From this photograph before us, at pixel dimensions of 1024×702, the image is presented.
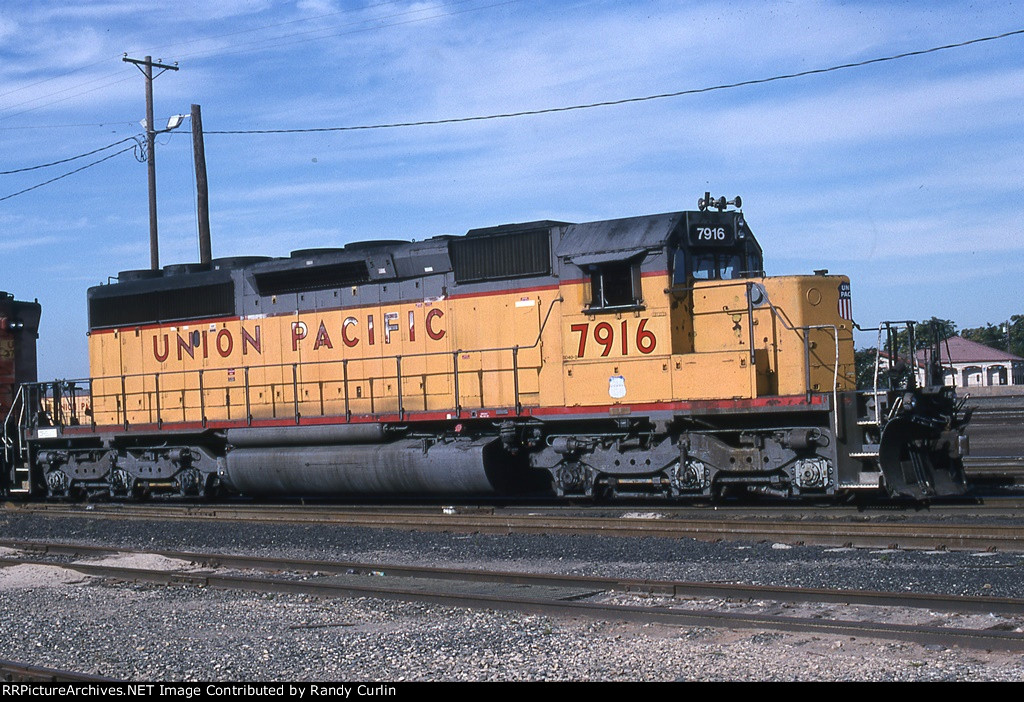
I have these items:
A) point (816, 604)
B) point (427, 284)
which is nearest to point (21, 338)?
point (427, 284)

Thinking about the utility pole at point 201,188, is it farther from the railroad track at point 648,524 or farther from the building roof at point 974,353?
the building roof at point 974,353

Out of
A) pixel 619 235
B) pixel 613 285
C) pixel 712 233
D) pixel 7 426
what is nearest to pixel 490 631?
pixel 613 285

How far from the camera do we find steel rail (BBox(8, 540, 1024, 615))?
6.96 m

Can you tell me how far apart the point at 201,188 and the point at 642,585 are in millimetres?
16477

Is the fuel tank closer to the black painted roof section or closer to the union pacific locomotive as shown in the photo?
the union pacific locomotive

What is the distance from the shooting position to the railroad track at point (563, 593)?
634cm

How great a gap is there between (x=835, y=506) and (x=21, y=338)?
14.4m

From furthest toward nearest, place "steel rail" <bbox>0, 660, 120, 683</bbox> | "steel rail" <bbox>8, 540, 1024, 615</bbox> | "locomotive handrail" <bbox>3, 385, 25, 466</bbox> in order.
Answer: "locomotive handrail" <bbox>3, 385, 25, 466</bbox>, "steel rail" <bbox>8, 540, 1024, 615</bbox>, "steel rail" <bbox>0, 660, 120, 683</bbox>

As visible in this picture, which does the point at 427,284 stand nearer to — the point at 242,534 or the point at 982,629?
the point at 242,534

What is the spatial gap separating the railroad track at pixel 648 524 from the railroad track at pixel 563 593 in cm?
257

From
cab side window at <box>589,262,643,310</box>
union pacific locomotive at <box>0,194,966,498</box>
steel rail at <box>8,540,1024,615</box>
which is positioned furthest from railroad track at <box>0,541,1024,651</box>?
cab side window at <box>589,262,643,310</box>

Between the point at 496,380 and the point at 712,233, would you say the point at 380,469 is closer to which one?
the point at 496,380

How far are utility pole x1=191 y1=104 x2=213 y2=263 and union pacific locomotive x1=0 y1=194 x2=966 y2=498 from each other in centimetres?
368

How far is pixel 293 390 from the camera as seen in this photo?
52.2 ft
